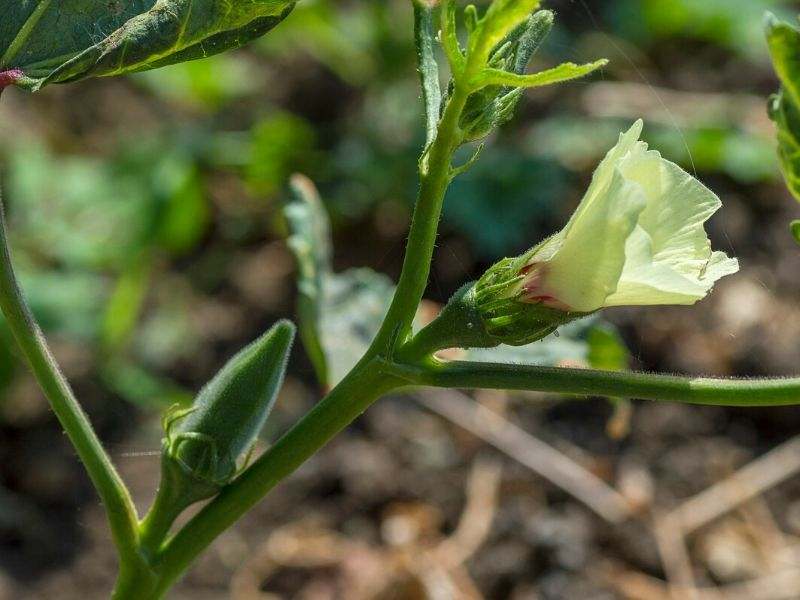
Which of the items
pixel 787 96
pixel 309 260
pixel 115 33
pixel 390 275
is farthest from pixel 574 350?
pixel 390 275

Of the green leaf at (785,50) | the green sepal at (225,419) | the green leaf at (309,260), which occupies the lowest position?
the green leaf at (309,260)

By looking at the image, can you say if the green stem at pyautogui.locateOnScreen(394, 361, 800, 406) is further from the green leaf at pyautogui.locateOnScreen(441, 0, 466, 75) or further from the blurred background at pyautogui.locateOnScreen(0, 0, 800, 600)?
the blurred background at pyautogui.locateOnScreen(0, 0, 800, 600)

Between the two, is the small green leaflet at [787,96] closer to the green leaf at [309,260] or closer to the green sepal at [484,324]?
the green sepal at [484,324]

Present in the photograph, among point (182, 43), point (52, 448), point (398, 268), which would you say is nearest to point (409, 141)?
point (398, 268)

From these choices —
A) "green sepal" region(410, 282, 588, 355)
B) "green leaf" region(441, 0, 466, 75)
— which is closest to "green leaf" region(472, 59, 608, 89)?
"green leaf" region(441, 0, 466, 75)

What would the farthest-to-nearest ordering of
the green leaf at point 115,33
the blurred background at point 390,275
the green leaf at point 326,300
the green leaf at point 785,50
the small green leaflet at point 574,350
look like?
1. the blurred background at point 390,275
2. the green leaf at point 326,300
3. the small green leaflet at point 574,350
4. the green leaf at point 115,33
5. the green leaf at point 785,50

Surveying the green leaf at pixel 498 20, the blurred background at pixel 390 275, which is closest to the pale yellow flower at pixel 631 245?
the green leaf at pixel 498 20

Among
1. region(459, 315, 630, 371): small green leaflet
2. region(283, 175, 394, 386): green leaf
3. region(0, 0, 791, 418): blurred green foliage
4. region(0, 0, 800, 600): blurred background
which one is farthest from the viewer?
region(0, 0, 791, 418): blurred green foliage
